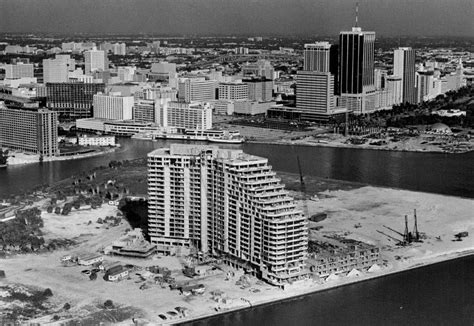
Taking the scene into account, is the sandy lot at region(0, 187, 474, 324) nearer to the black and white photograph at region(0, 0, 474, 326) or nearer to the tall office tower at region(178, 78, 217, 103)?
the black and white photograph at region(0, 0, 474, 326)

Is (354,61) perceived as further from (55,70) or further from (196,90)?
(55,70)

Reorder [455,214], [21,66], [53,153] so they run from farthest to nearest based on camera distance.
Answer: [21,66] → [53,153] → [455,214]

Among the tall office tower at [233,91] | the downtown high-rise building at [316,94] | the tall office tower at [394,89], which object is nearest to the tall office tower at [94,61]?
the tall office tower at [233,91]

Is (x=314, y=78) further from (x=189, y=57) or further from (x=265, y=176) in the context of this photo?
(x=189, y=57)

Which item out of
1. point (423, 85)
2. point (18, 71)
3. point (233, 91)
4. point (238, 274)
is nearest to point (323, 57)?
point (233, 91)

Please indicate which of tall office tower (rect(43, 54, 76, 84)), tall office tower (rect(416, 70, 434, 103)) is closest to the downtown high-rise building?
tall office tower (rect(416, 70, 434, 103))

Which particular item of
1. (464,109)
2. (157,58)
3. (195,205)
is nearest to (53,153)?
(195,205)
